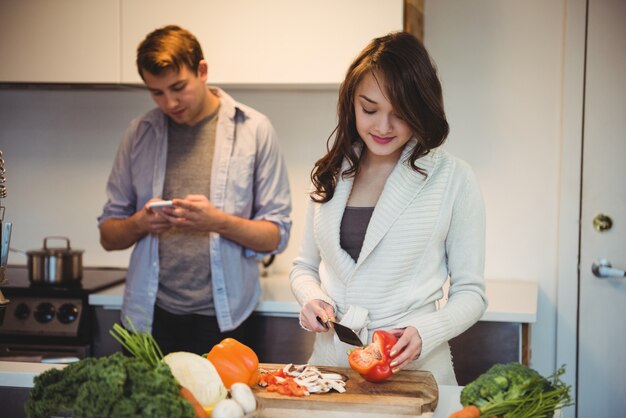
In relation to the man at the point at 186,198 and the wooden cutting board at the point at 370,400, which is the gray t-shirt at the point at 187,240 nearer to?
the man at the point at 186,198

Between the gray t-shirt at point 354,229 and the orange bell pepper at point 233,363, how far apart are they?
41 cm

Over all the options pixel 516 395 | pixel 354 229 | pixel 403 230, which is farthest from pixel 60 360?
pixel 516 395

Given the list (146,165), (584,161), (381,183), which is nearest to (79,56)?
(146,165)

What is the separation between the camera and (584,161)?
9.50ft

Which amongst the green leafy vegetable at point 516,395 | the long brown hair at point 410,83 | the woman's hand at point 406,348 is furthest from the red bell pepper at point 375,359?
the long brown hair at point 410,83

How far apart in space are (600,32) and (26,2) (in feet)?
7.21

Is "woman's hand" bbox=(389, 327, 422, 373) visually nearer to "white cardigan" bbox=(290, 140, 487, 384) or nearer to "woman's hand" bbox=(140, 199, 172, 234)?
"white cardigan" bbox=(290, 140, 487, 384)

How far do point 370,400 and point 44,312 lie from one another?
1.70 meters

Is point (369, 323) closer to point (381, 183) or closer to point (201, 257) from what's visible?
point (381, 183)

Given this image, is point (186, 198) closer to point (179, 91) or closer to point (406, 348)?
point (179, 91)

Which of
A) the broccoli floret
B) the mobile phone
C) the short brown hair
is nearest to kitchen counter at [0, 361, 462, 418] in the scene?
the broccoli floret

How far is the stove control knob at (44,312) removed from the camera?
2.68 metres

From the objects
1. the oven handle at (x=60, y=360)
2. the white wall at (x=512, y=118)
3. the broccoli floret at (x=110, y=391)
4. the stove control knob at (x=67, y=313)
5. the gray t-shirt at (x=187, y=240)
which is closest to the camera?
the broccoli floret at (x=110, y=391)

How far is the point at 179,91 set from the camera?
7.57 feet
